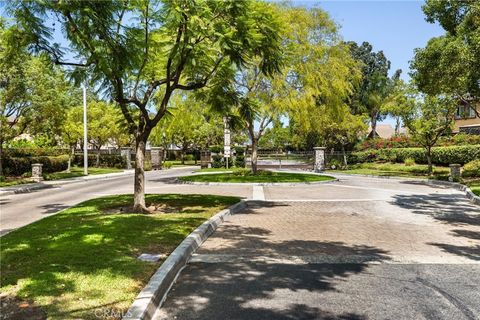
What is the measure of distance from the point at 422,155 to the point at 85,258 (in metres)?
→ 35.0

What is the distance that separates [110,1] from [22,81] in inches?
666

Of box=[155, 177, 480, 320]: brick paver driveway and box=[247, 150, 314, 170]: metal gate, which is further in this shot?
box=[247, 150, 314, 170]: metal gate

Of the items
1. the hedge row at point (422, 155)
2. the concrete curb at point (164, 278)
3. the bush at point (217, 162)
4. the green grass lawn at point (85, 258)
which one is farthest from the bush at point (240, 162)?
the concrete curb at point (164, 278)

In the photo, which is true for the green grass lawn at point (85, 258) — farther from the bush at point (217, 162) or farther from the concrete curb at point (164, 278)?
the bush at point (217, 162)

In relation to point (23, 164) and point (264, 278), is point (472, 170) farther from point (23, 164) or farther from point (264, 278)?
point (23, 164)

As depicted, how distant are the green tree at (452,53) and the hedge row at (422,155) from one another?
13.3 metres

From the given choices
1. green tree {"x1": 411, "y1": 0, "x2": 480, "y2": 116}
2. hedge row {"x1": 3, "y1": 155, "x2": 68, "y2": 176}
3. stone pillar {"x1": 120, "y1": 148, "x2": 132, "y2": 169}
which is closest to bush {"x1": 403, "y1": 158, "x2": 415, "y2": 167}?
green tree {"x1": 411, "y1": 0, "x2": 480, "y2": 116}

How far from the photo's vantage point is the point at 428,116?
27.8 meters

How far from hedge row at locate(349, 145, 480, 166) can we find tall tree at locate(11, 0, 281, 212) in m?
25.4

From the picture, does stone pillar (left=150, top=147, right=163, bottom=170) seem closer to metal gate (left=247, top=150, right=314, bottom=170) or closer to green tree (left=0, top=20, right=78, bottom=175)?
metal gate (left=247, top=150, right=314, bottom=170)

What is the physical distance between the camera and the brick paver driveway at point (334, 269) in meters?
4.73

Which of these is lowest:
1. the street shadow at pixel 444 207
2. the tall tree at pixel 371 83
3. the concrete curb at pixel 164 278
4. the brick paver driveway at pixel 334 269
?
the street shadow at pixel 444 207

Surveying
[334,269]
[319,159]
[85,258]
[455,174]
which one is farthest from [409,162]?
[85,258]

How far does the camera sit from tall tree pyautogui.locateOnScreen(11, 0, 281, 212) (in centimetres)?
959
